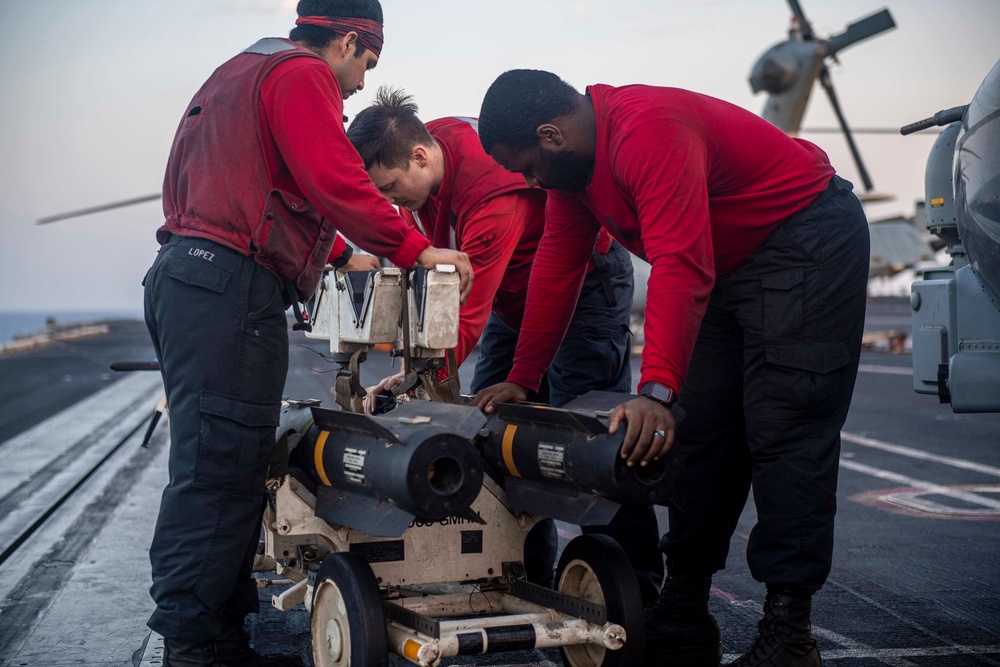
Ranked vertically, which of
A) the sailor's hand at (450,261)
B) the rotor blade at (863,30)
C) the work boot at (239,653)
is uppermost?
the rotor blade at (863,30)

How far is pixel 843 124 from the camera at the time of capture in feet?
105

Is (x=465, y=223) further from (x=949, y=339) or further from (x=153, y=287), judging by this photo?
(x=949, y=339)

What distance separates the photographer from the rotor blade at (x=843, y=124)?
1238 inches

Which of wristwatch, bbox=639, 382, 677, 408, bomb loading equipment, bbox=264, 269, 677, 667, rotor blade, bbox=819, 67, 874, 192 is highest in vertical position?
rotor blade, bbox=819, 67, 874, 192

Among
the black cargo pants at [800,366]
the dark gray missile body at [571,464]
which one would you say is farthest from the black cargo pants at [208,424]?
the black cargo pants at [800,366]

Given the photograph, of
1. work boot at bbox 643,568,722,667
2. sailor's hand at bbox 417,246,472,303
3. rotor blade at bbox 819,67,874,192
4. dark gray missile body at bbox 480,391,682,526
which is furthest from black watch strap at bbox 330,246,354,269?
rotor blade at bbox 819,67,874,192

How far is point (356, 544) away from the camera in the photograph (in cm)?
285

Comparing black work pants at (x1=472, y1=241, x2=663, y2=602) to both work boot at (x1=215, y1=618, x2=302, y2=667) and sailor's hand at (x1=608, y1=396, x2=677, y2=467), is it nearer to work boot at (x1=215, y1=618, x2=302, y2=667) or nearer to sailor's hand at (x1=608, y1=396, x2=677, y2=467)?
work boot at (x1=215, y1=618, x2=302, y2=667)

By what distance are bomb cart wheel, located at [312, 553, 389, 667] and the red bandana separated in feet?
5.15

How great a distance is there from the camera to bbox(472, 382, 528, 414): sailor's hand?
10.2 feet

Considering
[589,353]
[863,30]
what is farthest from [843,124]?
[589,353]

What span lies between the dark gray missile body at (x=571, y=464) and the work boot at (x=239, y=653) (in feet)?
3.10

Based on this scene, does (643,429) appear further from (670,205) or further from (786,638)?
(786,638)

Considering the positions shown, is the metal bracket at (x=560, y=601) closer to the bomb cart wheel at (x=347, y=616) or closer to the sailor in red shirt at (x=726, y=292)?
the sailor in red shirt at (x=726, y=292)
